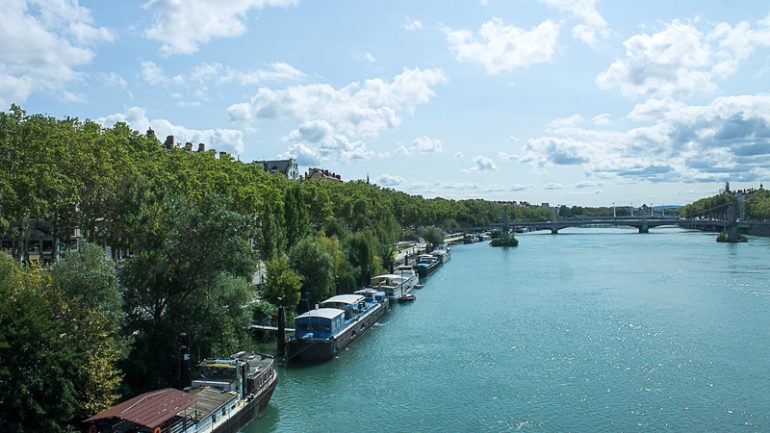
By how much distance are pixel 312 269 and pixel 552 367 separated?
19.8 meters

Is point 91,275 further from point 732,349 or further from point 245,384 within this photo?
point 732,349

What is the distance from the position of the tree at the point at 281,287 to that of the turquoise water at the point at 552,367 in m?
5.12

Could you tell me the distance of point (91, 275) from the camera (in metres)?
24.8

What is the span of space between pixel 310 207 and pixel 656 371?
42780 millimetres

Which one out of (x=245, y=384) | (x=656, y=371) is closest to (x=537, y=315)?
(x=656, y=371)

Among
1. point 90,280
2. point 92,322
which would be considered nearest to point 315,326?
point 90,280

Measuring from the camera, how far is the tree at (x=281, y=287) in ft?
136

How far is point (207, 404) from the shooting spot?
24.7 metres

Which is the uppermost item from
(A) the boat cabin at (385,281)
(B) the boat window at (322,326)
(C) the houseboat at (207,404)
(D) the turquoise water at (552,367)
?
(A) the boat cabin at (385,281)

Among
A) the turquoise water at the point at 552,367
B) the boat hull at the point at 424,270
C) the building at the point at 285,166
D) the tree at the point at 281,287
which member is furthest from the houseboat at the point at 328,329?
the building at the point at 285,166

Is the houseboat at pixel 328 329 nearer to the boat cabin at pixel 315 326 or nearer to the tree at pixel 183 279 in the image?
the boat cabin at pixel 315 326

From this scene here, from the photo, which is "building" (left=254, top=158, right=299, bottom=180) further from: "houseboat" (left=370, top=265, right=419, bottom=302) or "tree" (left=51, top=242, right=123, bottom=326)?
"tree" (left=51, top=242, right=123, bottom=326)

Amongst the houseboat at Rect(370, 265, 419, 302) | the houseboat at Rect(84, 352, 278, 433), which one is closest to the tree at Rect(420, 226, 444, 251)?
the houseboat at Rect(370, 265, 419, 302)

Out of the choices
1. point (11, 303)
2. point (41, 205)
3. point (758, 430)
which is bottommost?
point (758, 430)
